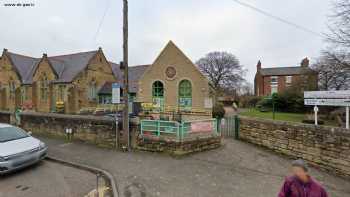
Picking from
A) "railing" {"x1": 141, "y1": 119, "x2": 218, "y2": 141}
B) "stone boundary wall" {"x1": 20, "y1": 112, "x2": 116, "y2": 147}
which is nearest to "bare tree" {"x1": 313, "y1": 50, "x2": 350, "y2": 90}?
"railing" {"x1": 141, "y1": 119, "x2": 218, "y2": 141}

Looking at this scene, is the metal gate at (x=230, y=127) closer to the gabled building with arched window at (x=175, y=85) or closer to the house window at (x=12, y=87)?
the gabled building with arched window at (x=175, y=85)

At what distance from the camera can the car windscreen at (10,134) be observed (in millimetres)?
6284

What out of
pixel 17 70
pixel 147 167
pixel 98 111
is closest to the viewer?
pixel 147 167

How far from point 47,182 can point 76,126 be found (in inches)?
197

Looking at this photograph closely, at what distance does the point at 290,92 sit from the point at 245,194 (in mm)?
23886

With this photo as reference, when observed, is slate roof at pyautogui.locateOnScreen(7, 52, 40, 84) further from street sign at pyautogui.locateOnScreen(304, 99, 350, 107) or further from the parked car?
street sign at pyautogui.locateOnScreen(304, 99, 350, 107)

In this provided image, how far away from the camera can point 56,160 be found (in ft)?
22.6

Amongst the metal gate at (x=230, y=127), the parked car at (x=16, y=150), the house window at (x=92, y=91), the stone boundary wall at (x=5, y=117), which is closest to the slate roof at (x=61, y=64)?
the house window at (x=92, y=91)

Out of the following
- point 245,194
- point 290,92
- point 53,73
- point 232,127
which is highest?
point 53,73

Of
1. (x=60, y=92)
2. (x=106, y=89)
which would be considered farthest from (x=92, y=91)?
(x=60, y=92)

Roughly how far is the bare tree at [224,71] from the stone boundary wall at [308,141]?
103 feet

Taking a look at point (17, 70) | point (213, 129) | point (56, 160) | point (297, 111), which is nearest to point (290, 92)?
point (297, 111)

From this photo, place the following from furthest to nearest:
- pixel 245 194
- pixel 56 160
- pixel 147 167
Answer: pixel 56 160 < pixel 147 167 < pixel 245 194

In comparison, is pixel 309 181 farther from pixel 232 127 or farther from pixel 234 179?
pixel 232 127
